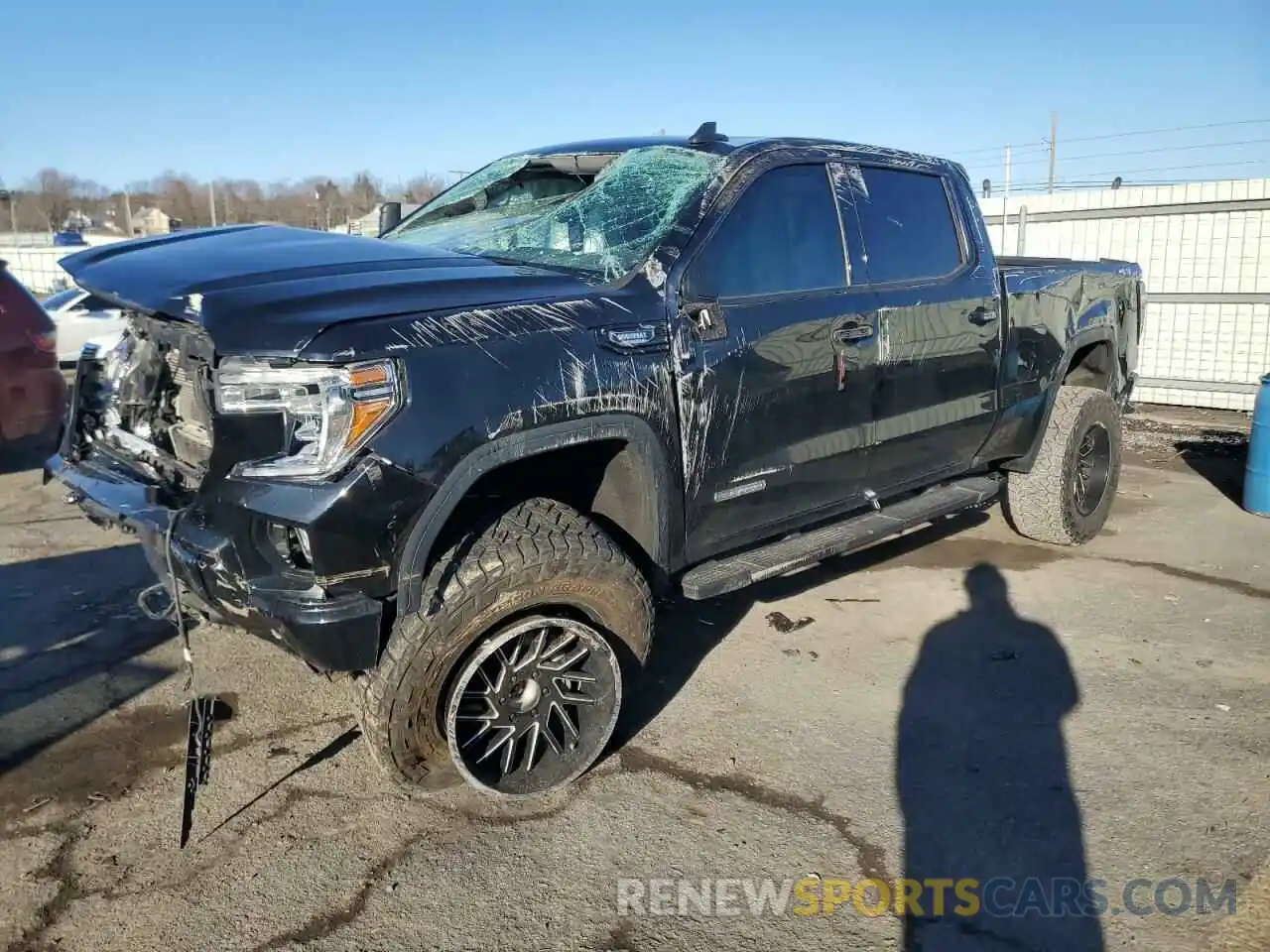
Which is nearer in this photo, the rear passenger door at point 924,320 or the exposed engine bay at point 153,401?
the exposed engine bay at point 153,401

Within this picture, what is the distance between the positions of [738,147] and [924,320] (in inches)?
45.1

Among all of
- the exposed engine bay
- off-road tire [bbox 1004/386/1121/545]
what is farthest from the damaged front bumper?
off-road tire [bbox 1004/386/1121/545]

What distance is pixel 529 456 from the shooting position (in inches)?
114

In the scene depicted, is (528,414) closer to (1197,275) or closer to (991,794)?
(991,794)

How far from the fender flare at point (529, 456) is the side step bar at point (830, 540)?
27 cm

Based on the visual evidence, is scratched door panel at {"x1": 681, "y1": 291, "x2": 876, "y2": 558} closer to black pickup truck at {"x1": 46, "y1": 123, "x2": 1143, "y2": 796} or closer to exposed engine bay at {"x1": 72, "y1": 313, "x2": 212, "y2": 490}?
black pickup truck at {"x1": 46, "y1": 123, "x2": 1143, "y2": 796}

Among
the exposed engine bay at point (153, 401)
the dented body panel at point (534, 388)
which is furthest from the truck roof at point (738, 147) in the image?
the exposed engine bay at point (153, 401)

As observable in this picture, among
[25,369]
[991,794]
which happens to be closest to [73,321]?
[25,369]

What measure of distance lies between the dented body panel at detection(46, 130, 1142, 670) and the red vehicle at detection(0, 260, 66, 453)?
359cm

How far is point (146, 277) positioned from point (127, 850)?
1.70 meters

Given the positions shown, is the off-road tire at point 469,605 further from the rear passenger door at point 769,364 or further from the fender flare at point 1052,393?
the fender flare at point 1052,393

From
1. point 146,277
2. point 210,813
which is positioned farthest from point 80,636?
point 146,277

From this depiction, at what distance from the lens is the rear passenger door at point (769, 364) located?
3371mm

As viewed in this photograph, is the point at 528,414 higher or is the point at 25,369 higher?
the point at 528,414
